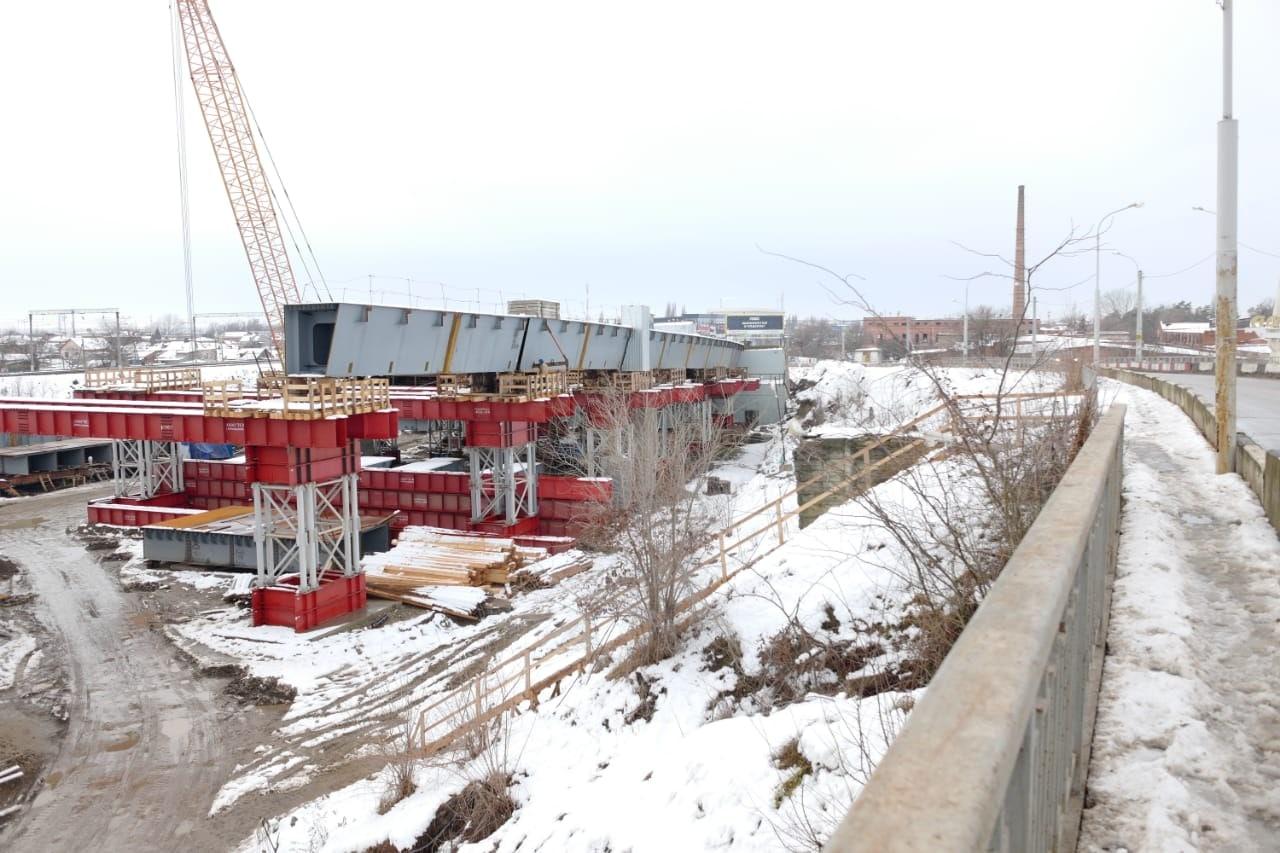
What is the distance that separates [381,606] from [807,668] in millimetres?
15132

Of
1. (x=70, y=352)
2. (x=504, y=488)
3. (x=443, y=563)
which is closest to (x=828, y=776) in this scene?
(x=443, y=563)

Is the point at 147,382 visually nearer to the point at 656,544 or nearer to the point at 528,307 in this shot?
the point at 528,307

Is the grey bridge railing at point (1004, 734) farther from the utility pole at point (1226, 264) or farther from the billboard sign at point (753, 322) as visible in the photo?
the billboard sign at point (753, 322)

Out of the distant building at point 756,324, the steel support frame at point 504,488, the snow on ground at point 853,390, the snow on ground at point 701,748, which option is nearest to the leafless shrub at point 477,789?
the snow on ground at point 701,748

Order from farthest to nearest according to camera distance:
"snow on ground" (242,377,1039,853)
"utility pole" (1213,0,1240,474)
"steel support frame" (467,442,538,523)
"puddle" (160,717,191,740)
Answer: "steel support frame" (467,442,538,523) → "puddle" (160,717,191,740) → "utility pole" (1213,0,1240,474) → "snow on ground" (242,377,1039,853)

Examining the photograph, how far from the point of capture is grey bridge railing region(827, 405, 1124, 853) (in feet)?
4.48

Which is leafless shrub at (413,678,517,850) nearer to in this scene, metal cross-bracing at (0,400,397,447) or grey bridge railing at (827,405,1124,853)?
grey bridge railing at (827,405,1124,853)

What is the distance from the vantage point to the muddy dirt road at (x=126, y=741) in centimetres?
1184

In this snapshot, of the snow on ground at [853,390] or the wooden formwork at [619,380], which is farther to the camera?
the wooden formwork at [619,380]

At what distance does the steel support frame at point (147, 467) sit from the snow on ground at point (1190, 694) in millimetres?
37080

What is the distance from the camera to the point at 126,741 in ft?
48.3

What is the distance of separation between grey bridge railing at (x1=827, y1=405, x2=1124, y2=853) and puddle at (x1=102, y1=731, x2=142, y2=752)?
16.5 metres

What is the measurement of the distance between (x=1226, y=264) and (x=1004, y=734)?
38.4 ft

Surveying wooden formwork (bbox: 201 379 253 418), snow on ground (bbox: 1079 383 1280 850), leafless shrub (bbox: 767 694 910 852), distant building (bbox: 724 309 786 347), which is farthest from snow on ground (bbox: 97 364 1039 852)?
distant building (bbox: 724 309 786 347)
